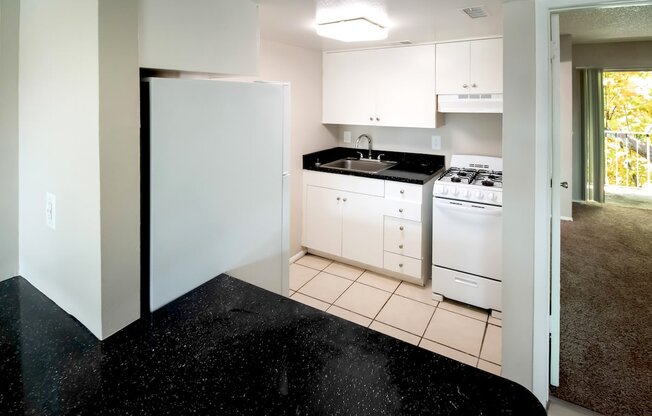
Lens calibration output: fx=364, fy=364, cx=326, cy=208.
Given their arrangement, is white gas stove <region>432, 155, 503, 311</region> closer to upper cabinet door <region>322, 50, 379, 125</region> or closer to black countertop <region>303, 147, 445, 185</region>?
black countertop <region>303, 147, 445, 185</region>

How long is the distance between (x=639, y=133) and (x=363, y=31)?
2.18 meters

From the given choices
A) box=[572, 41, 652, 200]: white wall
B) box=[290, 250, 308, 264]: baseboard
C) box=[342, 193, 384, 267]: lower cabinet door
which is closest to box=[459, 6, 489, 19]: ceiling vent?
box=[572, 41, 652, 200]: white wall

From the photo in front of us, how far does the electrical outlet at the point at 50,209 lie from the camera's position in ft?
3.79

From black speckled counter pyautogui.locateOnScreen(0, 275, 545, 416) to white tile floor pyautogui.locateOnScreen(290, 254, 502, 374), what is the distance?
5.23ft

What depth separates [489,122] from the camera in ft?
10.6

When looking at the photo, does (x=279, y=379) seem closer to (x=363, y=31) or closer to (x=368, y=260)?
(x=363, y=31)

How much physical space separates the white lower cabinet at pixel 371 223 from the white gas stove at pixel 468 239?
19 centimetres

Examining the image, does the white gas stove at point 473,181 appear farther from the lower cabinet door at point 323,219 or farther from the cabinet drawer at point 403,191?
the lower cabinet door at point 323,219

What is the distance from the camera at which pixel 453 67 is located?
9.80 ft

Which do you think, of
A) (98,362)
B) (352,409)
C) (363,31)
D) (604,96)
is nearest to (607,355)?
(604,96)

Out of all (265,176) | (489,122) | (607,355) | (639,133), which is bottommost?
(607,355)

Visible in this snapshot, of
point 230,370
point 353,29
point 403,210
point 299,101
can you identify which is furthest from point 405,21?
point 230,370

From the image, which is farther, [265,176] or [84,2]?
[265,176]

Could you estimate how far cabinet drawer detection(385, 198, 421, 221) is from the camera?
3.05 m
